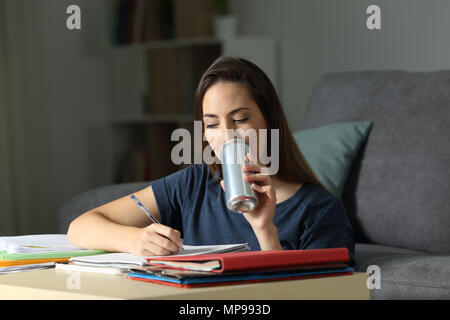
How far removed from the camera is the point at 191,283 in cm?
84

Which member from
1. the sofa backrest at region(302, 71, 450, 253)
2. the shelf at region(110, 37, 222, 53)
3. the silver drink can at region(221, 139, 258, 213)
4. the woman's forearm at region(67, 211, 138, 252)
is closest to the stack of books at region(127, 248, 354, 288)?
the silver drink can at region(221, 139, 258, 213)

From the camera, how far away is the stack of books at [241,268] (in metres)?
0.84

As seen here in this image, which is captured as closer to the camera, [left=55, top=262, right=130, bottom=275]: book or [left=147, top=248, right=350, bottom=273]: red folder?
[left=147, top=248, right=350, bottom=273]: red folder

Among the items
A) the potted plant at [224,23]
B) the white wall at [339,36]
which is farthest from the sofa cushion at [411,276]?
the potted plant at [224,23]

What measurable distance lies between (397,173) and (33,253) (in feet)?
3.55

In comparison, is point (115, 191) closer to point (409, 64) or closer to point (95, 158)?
point (409, 64)

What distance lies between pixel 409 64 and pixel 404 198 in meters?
1.28

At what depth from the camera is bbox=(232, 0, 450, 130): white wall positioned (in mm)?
2859

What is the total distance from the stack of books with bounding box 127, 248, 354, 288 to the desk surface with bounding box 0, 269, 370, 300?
0.03 feet

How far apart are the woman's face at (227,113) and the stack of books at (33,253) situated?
1.01ft

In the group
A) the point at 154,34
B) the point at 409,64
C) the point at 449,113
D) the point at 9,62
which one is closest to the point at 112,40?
the point at 154,34

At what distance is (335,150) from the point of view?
6.42 ft

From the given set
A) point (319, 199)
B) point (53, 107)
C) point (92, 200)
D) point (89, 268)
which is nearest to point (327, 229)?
point (319, 199)

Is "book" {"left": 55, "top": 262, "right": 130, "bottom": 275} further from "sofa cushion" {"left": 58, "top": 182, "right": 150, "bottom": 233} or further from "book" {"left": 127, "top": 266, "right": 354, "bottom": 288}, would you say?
"sofa cushion" {"left": 58, "top": 182, "right": 150, "bottom": 233}
